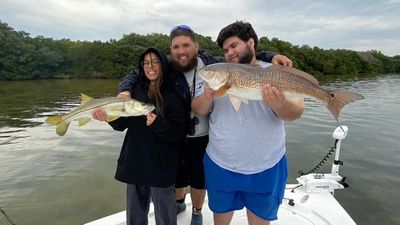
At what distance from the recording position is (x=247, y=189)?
277 centimetres

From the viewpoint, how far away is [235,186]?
279 centimetres

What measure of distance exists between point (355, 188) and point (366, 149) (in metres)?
3.40

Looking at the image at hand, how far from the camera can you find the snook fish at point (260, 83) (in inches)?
98.9

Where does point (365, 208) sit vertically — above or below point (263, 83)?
below

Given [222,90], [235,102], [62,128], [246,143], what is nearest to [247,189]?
[246,143]

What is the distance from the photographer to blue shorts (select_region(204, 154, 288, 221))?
274 centimetres

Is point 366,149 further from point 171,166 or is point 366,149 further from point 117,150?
point 171,166

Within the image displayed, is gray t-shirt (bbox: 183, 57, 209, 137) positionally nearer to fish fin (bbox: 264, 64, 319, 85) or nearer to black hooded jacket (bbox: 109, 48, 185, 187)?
black hooded jacket (bbox: 109, 48, 185, 187)

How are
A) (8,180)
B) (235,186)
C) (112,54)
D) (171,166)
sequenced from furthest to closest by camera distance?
(112,54) → (8,180) → (171,166) → (235,186)

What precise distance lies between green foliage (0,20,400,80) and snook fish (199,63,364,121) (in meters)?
45.3

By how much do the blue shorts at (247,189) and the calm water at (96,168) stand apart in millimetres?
4002

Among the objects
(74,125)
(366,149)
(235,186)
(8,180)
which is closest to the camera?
(235,186)

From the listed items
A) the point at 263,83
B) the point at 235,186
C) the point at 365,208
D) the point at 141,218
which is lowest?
the point at 365,208

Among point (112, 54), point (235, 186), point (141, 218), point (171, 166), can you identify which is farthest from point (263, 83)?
point (112, 54)
